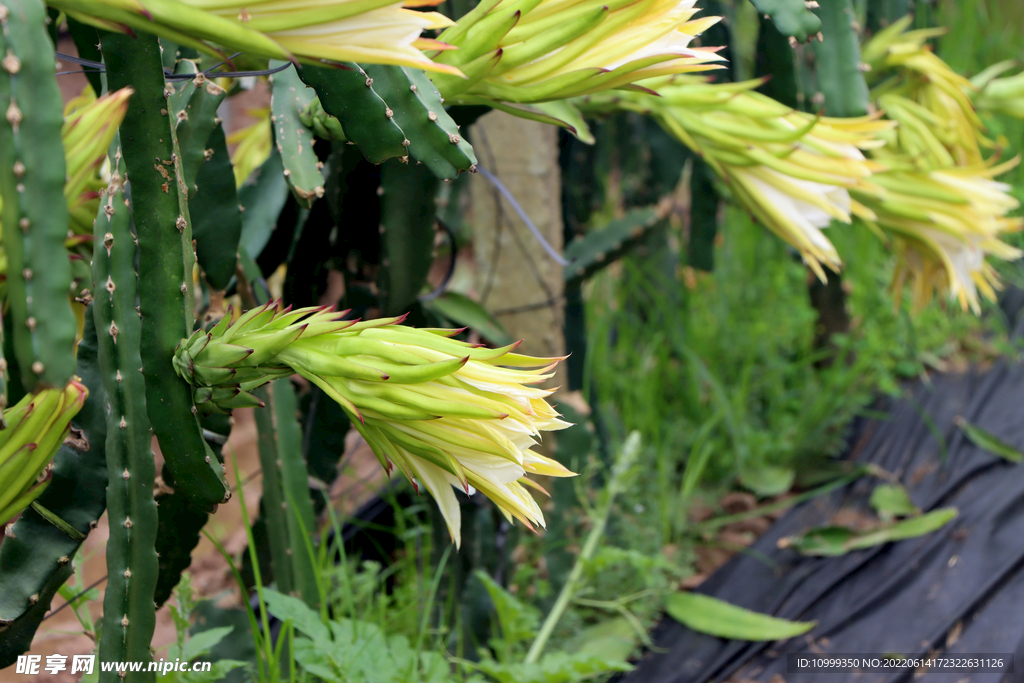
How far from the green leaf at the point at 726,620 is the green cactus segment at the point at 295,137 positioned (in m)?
1.03

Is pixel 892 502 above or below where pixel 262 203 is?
below

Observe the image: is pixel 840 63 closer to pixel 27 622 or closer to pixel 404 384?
pixel 404 384

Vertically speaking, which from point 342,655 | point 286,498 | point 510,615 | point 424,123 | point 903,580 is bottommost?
point 903,580

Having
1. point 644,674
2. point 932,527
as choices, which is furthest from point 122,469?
point 932,527

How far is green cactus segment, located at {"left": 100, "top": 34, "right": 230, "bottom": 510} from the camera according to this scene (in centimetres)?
54

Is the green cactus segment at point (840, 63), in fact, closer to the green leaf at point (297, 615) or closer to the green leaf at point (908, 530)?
the green leaf at point (908, 530)

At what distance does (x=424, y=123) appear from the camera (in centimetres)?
62

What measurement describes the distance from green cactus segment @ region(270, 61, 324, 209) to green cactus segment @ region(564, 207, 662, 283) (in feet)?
2.28

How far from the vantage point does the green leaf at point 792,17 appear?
0.79 metres

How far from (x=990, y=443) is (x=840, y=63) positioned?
43.2 inches

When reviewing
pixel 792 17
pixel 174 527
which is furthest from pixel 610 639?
pixel 792 17

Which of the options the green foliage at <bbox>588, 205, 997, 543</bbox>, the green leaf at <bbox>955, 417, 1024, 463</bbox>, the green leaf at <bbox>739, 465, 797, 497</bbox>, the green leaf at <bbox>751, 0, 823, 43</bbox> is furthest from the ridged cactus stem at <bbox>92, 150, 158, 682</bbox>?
the green leaf at <bbox>955, 417, 1024, 463</bbox>

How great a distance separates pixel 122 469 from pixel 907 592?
1365 mm

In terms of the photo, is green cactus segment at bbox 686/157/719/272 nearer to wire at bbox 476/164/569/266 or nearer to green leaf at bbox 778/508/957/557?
wire at bbox 476/164/569/266
